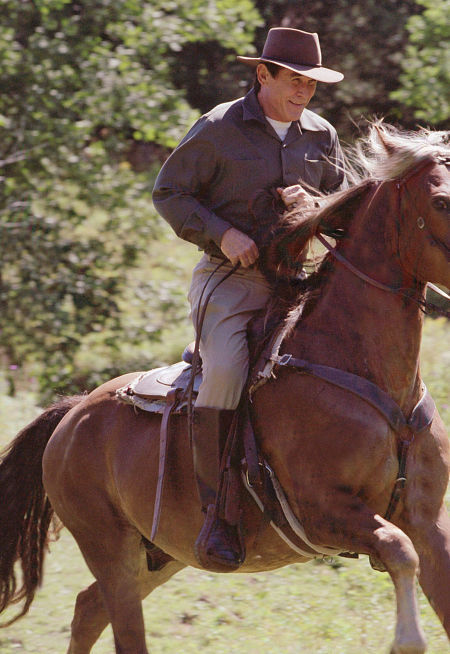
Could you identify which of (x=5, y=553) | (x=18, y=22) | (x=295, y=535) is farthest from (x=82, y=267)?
(x=295, y=535)

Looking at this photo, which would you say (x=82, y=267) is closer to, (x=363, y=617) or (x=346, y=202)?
(x=363, y=617)

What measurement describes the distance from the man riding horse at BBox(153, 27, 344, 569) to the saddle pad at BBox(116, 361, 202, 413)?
29 cm

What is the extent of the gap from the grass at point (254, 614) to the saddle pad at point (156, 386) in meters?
1.82

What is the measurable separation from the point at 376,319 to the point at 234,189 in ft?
2.96

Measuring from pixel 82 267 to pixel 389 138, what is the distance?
816 centimetres

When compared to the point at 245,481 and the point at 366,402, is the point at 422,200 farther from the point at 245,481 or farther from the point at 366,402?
the point at 245,481

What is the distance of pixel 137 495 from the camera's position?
188 inches

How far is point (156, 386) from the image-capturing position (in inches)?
184

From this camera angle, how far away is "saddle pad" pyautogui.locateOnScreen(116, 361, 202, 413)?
15.0 ft

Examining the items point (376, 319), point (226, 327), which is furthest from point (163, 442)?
point (376, 319)

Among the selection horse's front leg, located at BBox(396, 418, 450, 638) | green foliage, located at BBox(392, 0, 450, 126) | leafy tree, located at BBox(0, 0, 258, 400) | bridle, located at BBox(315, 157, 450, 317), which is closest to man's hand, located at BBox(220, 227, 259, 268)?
bridle, located at BBox(315, 157, 450, 317)

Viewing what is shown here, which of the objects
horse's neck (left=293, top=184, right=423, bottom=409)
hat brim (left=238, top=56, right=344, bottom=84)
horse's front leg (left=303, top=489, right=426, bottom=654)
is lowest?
horse's front leg (left=303, top=489, right=426, bottom=654)

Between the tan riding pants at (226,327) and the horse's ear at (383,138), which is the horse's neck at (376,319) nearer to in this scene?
the horse's ear at (383,138)

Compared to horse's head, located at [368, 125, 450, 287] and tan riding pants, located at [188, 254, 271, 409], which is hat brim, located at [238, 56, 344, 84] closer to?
horse's head, located at [368, 125, 450, 287]
